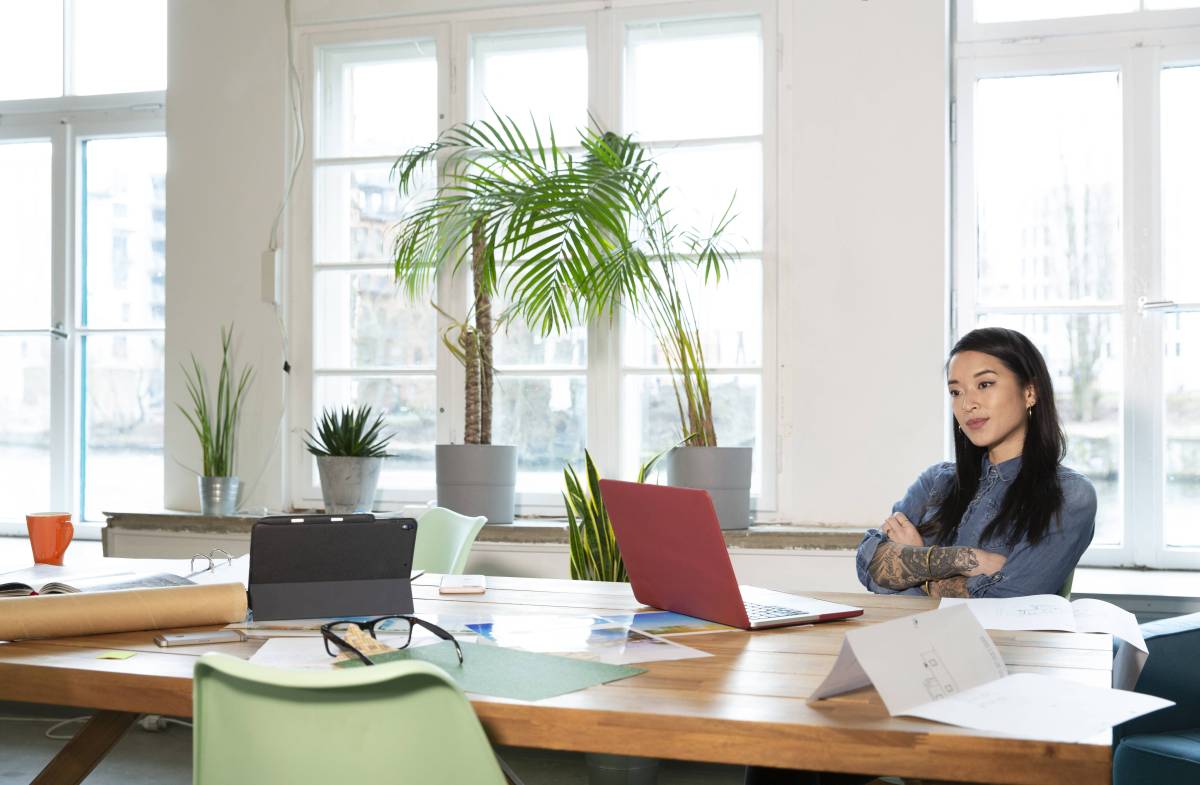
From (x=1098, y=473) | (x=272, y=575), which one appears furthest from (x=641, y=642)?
(x=1098, y=473)

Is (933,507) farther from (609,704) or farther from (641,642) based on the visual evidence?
(609,704)

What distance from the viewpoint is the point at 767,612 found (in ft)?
6.61

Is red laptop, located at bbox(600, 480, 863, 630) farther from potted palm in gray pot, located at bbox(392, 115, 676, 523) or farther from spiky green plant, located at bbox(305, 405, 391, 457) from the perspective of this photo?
spiky green plant, located at bbox(305, 405, 391, 457)

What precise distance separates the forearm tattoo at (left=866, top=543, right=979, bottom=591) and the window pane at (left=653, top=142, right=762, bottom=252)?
1856mm

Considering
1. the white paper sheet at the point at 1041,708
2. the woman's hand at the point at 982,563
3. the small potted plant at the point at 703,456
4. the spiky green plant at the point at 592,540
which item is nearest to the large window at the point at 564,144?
the small potted plant at the point at 703,456

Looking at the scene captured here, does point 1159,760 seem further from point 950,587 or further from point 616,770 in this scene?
point 616,770

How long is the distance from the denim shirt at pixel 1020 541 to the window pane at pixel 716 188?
1.66m

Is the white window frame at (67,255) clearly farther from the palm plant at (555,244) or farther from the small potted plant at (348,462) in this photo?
the palm plant at (555,244)

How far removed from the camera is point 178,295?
468cm

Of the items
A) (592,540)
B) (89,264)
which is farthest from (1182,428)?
(89,264)

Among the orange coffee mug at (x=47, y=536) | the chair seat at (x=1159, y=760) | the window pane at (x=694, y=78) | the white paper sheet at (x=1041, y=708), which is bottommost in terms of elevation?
the chair seat at (x=1159, y=760)

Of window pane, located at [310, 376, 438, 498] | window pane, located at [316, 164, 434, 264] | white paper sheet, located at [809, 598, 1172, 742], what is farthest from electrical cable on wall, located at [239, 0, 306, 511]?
white paper sheet, located at [809, 598, 1172, 742]

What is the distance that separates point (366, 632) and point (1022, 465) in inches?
65.0

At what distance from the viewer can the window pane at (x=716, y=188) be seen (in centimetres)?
416
